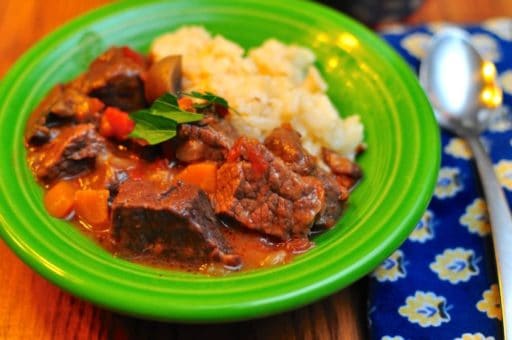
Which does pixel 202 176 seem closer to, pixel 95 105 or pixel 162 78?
pixel 162 78

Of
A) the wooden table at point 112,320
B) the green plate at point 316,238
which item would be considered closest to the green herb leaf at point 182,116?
the green plate at point 316,238

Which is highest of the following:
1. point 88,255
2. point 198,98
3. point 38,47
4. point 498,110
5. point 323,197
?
point 498,110

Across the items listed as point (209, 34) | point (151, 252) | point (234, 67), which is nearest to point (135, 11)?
point (209, 34)

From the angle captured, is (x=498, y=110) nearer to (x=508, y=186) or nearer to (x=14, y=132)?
(x=508, y=186)

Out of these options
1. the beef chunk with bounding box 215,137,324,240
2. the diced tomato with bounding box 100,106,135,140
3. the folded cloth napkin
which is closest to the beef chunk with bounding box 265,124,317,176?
the beef chunk with bounding box 215,137,324,240

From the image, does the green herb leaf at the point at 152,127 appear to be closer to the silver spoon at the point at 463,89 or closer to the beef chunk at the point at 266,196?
the beef chunk at the point at 266,196
